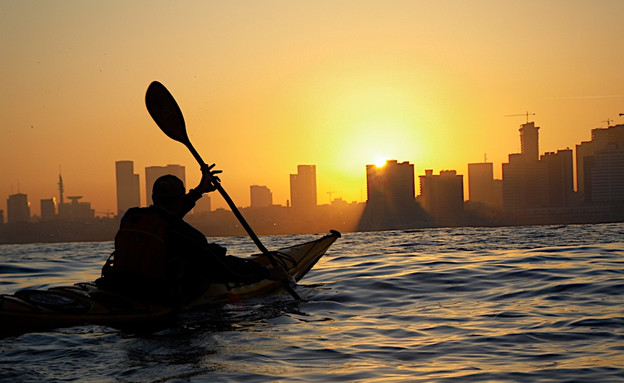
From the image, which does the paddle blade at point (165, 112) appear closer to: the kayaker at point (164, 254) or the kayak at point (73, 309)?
the kayaker at point (164, 254)

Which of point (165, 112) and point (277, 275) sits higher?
point (165, 112)

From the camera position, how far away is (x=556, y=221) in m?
183

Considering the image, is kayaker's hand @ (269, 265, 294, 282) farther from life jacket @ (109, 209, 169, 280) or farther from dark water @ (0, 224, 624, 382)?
life jacket @ (109, 209, 169, 280)

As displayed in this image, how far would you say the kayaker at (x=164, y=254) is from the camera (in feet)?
25.2

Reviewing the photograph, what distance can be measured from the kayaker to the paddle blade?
2.19m

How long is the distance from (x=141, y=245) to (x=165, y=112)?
3.72 m

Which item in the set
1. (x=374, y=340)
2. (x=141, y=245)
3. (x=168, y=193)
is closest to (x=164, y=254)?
(x=141, y=245)

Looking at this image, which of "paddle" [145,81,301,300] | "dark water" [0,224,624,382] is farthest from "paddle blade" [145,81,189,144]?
"dark water" [0,224,624,382]

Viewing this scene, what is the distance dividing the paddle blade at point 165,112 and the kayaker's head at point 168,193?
2665mm

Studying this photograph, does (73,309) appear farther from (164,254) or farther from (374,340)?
(374,340)

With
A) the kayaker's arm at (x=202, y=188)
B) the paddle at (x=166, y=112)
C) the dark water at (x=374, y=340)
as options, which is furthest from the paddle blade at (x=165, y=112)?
the dark water at (x=374, y=340)

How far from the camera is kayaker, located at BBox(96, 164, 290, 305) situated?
7676 millimetres

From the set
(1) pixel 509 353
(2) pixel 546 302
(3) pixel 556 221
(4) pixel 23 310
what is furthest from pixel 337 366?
(3) pixel 556 221

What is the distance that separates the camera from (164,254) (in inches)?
305
